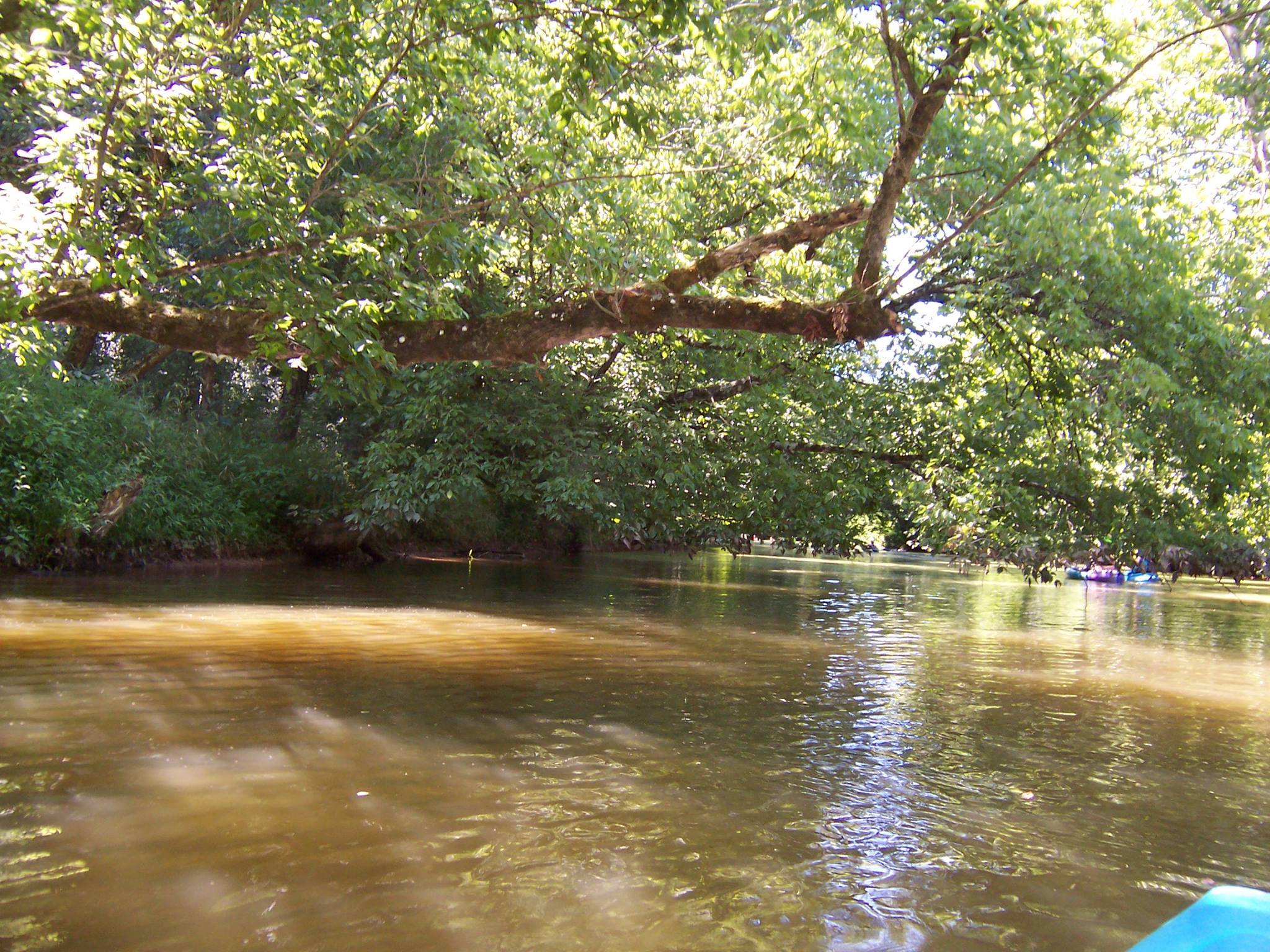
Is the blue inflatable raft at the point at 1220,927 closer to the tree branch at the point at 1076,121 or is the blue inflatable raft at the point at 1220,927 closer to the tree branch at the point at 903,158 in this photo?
the tree branch at the point at 1076,121

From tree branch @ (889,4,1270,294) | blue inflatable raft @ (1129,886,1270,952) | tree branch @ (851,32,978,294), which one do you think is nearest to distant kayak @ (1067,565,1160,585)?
tree branch @ (851,32,978,294)

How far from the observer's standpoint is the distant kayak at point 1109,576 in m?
32.7

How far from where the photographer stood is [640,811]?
3.91 metres

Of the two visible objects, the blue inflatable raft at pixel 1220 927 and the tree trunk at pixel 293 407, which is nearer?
the blue inflatable raft at pixel 1220 927

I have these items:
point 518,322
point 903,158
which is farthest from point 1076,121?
point 518,322

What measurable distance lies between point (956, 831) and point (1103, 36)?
28.3 feet

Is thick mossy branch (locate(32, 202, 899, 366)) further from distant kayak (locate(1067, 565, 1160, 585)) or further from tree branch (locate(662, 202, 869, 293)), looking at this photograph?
distant kayak (locate(1067, 565, 1160, 585))

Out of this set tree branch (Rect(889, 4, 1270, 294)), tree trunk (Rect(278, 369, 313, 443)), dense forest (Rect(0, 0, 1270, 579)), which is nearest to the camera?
tree branch (Rect(889, 4, 1270, 294))

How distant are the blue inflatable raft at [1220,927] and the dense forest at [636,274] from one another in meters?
4.78

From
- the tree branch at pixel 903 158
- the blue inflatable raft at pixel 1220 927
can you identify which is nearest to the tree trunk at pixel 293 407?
the tree branch at pixel 903 158

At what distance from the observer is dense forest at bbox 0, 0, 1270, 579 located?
7004 mm

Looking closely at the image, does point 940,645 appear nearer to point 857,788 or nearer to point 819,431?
point 857,788

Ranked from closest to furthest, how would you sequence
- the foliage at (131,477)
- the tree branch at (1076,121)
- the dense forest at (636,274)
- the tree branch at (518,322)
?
the tree branch at (1076,121)
the dense forest at (636,274)
the tree branch at (518,322)
the foliage at (131,477)

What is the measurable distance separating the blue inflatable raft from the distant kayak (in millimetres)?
33239
